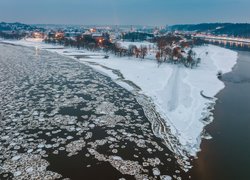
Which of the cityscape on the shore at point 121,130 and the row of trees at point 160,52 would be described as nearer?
the cityscape on the shore at point 121,130

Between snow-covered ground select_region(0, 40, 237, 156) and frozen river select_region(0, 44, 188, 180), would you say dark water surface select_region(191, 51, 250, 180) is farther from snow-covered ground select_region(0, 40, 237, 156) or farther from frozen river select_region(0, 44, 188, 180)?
frozen river select_region(0, 44, 188, 180)

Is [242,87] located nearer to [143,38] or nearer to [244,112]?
[244,112]

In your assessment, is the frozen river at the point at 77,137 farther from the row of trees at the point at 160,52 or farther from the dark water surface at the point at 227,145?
the row of trees at the point at 160,52

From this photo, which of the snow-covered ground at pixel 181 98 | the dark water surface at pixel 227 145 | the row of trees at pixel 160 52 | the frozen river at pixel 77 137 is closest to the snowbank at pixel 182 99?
the snow-covered ground at pixel 181 98

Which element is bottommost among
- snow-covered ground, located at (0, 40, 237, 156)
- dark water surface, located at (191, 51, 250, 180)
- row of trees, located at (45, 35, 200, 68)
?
dark water surface, located at (191, 51, 250, 180)

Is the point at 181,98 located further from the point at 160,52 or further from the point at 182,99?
the point at 160,52

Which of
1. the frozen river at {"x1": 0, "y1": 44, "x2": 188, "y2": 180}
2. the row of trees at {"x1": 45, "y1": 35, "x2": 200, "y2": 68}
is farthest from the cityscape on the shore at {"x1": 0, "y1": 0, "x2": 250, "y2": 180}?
the row of trees at {"x1": 45, "y1": 35, "x2": 200, "y2": 68}

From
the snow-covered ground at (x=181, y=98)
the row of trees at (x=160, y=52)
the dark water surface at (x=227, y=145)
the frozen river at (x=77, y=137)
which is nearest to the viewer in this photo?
the frozen river at (x=77, y=137)

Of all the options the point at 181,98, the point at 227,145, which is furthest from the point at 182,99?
the point at 227,145

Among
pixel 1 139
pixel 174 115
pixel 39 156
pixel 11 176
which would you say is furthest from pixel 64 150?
pixel 174 115
